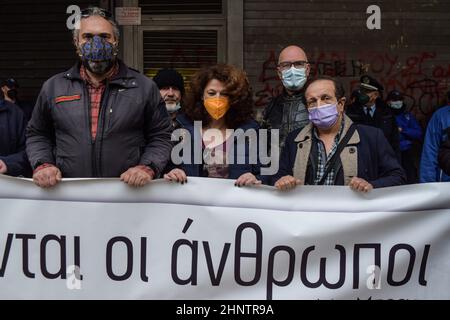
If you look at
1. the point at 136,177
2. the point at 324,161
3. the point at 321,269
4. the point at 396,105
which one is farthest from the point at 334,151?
the point at 396,105

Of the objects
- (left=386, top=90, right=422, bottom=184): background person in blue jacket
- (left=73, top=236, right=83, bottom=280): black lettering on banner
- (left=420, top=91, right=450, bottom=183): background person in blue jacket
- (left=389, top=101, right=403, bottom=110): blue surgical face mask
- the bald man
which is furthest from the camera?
(left=389, top=101, right=403, bottom=110): blue surgical face mask

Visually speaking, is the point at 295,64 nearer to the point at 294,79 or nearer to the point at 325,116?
the point at 294,79

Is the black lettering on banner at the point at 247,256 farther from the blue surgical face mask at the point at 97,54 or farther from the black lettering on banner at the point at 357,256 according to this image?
the blue surgical face mask at the point at 97,54

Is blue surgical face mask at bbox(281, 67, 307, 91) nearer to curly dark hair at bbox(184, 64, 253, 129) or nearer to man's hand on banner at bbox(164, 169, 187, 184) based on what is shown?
curly dark hair at bbox(184, 64, 253, 129)

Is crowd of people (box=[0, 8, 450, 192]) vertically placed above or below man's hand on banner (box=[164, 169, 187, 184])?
above

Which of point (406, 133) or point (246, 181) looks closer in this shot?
point (246, 181)

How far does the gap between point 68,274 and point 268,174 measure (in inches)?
49.7

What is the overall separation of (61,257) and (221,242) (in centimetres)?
88

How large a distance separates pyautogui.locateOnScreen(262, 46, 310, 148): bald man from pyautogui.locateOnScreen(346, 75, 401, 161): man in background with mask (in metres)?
1.61

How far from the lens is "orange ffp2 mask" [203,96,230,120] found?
3959 mm

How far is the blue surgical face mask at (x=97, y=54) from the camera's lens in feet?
12.0

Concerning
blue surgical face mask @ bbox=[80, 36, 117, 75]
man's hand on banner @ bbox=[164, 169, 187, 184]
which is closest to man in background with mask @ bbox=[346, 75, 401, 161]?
man's hand on banner @ bbox=[164, 169, 187, 184]

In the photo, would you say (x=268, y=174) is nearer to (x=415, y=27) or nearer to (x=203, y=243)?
(x=203, y=243)

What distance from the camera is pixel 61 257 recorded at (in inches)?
140
